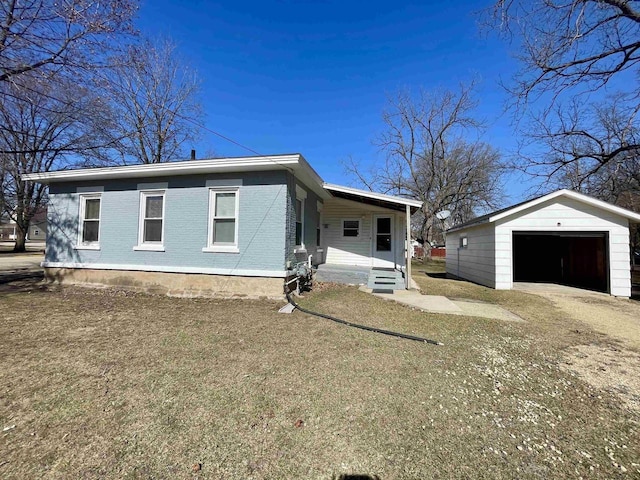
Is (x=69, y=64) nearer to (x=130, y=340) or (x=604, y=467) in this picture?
(x=130, y=340)

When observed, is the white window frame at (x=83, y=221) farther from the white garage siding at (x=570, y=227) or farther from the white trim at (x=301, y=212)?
the white garage siding at (x=570, y=227)

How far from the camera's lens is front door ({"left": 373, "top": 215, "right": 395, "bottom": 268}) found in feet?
36.4

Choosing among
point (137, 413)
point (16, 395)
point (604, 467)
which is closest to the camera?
point (604, 467)

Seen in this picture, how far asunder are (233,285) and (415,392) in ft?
17.7

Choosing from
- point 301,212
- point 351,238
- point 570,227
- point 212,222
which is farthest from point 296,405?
point 570,227

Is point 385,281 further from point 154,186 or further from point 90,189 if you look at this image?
point 90,189

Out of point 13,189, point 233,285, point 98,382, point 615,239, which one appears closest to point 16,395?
point 98,382

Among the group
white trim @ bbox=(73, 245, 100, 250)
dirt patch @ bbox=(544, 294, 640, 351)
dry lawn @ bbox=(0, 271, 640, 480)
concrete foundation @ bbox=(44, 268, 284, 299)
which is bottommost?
dry lawn @ bbox=(0, 271, 640, 480)

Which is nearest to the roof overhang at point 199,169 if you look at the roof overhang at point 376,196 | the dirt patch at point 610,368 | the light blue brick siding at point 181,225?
the light blue brick siding at point 181,225

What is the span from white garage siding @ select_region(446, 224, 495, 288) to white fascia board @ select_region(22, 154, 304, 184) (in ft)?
25.0

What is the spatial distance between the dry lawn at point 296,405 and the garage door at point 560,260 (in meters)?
9.41

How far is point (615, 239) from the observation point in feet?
29.2

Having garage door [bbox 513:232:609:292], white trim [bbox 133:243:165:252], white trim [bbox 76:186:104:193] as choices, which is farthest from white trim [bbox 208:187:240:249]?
garage door [bbox 513:232:609:292]

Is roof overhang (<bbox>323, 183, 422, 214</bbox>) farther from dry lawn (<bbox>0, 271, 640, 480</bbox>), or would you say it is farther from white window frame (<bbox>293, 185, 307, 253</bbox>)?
dry lawn (<bbox>0, 271, 640, 480</bbox>)
